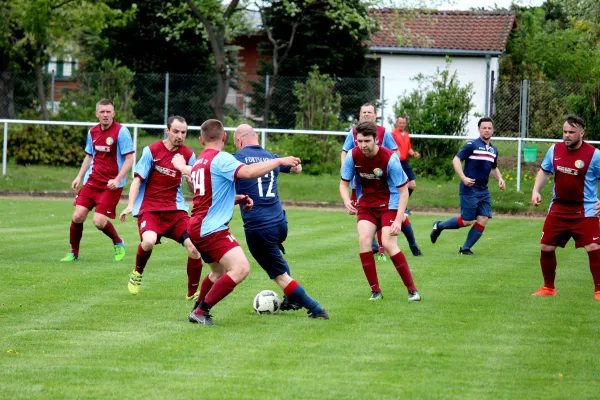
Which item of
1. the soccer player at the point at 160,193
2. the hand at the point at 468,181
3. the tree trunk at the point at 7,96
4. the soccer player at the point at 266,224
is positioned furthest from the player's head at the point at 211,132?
A: the tree trunk at the point at 7,96

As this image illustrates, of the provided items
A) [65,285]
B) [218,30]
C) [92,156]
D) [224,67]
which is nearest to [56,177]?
[224,67]

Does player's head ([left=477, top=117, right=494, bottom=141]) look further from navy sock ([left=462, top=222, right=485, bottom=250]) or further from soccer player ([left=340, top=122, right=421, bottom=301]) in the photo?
soccer player ([left=340, top=122, right=421, bottom=301])

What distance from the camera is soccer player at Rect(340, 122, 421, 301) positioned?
9.55m

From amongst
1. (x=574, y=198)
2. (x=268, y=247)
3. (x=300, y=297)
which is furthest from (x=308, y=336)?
(x=574, y=198)

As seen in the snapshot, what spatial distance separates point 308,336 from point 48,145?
21.2 m

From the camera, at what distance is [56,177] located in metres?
26.3

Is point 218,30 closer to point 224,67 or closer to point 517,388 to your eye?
point 224,67

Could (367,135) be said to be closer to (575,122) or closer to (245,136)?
(245,136)

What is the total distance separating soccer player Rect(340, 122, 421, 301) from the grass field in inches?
14.4

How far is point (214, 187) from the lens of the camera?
809 cm

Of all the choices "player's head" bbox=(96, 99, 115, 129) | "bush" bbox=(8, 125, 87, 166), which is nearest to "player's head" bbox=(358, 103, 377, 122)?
"player's head" bbox=(96, 99, 115, 129)

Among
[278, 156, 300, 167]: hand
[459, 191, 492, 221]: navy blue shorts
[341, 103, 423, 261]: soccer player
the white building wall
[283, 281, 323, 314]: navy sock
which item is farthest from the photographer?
the white building wall

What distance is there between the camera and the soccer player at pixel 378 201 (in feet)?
31.3

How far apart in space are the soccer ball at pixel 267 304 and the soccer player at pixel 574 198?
9.84 feet
